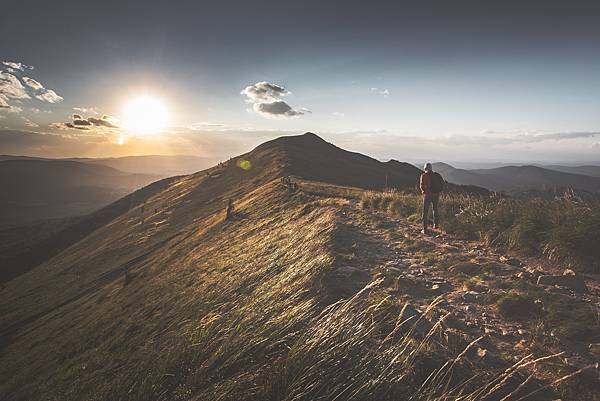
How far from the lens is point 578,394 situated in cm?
374

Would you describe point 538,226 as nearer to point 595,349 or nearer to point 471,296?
point 471,296

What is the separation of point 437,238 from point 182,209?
4212 cm

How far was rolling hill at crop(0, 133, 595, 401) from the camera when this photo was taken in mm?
3877

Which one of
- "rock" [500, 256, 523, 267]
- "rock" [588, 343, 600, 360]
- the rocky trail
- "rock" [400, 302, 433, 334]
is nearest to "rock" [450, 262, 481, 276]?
the rocky trail

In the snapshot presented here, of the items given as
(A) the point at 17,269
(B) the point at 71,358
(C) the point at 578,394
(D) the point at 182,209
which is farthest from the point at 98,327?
(A) the point at 17,269

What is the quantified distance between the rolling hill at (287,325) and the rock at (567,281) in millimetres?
781

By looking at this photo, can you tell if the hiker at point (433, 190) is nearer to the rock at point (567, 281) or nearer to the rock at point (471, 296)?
the rock at point (567, 281)

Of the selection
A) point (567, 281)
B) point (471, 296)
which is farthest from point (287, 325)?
point (567, 281)

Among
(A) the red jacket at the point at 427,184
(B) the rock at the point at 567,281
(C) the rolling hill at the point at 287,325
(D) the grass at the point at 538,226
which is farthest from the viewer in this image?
(A) the red jacket at the point at 427,184

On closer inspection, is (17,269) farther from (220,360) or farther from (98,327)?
(220,360)

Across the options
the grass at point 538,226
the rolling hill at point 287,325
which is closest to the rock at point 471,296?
the rolling hill at point 287,325

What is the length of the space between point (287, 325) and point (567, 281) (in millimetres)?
6058

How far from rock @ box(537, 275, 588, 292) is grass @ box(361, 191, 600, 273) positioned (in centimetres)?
114

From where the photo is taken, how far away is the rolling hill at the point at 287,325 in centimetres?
388
